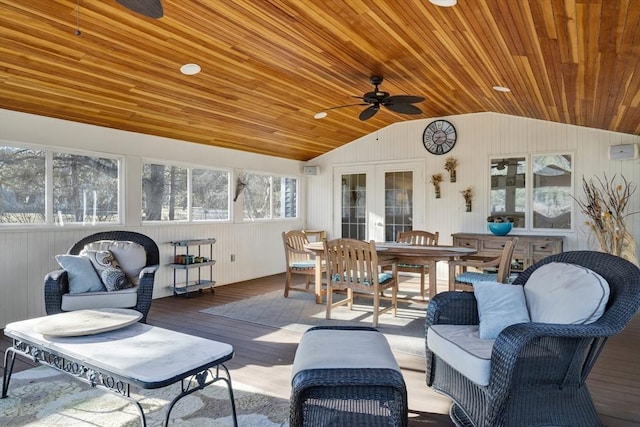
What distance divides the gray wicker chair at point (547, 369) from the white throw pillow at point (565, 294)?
63 mm

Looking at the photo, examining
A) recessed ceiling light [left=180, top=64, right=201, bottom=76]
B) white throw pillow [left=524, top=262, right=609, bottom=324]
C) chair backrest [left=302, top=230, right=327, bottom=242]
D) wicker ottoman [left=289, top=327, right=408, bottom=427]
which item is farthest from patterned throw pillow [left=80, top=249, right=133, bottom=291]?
chair backrest [left=302, top=230, right=327, bottom=242]

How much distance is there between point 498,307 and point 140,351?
1.96 m

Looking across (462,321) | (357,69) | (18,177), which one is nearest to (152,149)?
(18,177)

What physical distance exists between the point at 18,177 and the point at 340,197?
16.9ft

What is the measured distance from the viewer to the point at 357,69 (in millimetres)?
4367

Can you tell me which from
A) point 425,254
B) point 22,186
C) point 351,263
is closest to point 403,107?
point 425,254

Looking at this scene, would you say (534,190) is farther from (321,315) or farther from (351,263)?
(321,315)

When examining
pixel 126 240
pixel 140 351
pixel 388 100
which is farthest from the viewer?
pixel 126 240

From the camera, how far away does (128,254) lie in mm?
4164

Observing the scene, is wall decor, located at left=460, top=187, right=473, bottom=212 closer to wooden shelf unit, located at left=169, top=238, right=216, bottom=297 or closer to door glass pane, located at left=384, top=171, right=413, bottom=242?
door glass pane, located at left=384, top=171, right=413, bottom=242

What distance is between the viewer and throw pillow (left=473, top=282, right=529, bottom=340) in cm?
231

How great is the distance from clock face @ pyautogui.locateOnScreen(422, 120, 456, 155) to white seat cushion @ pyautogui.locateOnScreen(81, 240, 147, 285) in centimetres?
487

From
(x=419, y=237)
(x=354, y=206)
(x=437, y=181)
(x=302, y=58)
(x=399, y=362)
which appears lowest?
(x=399, y=362)

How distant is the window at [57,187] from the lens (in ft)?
14.1
